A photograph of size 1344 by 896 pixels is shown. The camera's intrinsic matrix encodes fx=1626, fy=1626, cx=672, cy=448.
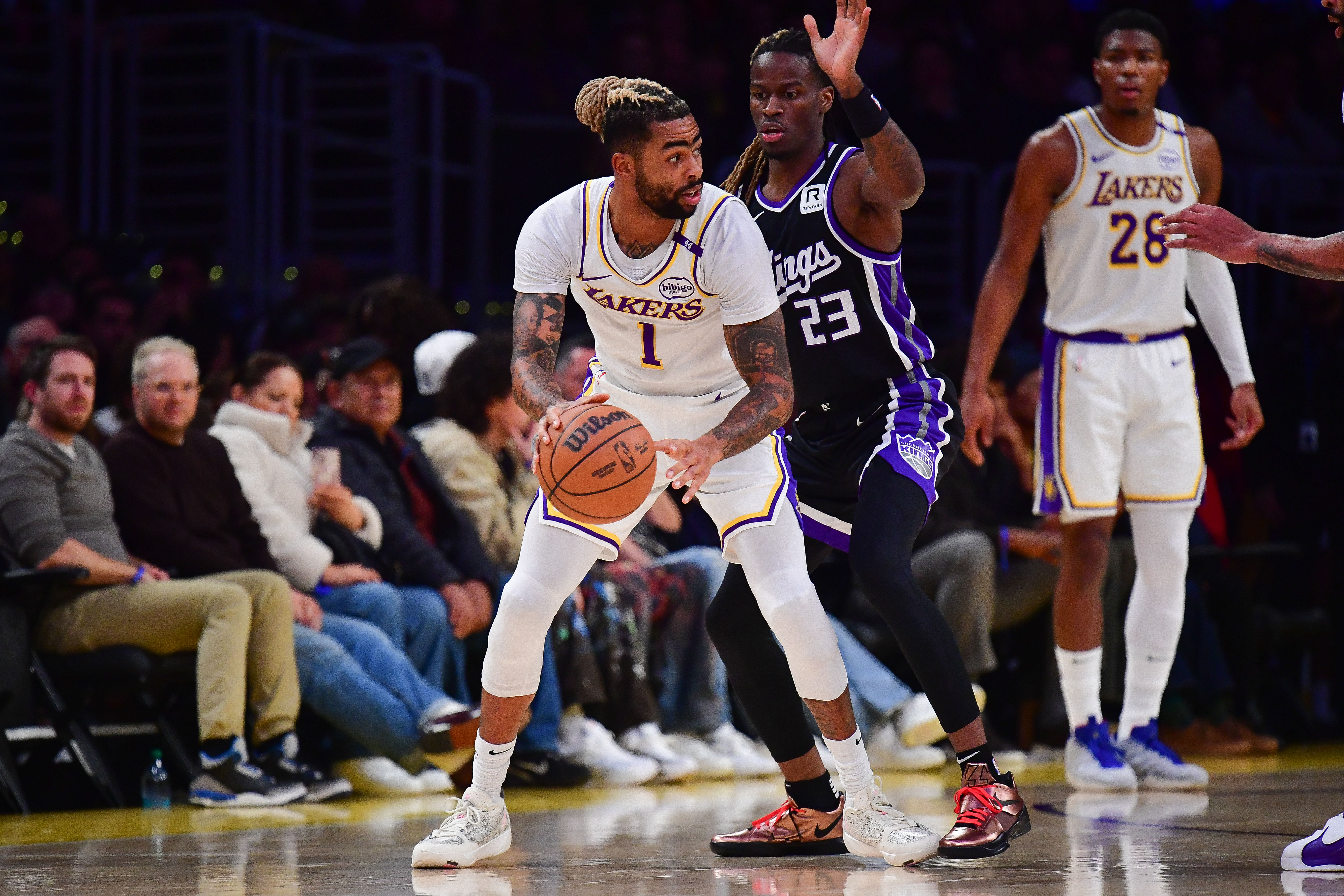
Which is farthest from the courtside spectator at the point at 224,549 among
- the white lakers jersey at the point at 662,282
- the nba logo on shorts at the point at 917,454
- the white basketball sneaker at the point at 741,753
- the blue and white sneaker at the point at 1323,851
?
the blue and white sneaker at the point at 1323,851

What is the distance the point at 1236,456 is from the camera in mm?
8227

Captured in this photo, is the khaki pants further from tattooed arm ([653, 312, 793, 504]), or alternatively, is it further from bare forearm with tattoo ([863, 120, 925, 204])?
bare forearm with tattoo ([863, 120, 925, 204])

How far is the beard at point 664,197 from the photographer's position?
3.78 metres

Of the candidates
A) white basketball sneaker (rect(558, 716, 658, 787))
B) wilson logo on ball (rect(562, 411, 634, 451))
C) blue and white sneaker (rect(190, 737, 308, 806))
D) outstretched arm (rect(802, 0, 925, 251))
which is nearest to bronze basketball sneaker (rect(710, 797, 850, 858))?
wilson logo on ball (rect(562, 411, 634, 451))

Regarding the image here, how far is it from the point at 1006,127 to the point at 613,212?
277 inches

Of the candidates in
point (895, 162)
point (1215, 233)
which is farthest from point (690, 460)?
point (1215, 233)

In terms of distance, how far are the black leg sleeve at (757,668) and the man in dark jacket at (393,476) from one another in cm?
242

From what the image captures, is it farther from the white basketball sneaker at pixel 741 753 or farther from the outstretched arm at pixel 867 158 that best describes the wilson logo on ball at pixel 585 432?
the white basketball sneaker at pixel 741 753

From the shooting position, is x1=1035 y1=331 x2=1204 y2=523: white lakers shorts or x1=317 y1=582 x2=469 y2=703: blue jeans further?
x1=317 y1=582 x2=469 y2=703: blue jeans

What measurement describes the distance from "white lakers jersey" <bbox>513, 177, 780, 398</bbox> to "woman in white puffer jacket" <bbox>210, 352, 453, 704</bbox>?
8.29ft

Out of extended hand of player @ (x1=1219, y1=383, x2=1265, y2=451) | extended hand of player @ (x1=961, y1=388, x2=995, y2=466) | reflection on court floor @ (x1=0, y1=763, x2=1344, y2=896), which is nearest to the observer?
reflection on court floor @ (x1=0, y1=763, x2=1344, y2=896)

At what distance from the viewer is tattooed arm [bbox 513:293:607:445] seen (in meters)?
3.71

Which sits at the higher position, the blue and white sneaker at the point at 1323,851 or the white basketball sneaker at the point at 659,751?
the blue and white sneaker at the point at 1323,851

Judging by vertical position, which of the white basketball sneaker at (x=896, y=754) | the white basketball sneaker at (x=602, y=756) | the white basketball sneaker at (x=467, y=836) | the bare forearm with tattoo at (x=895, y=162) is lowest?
the white basketball sneaker at (x=896, y=754)
